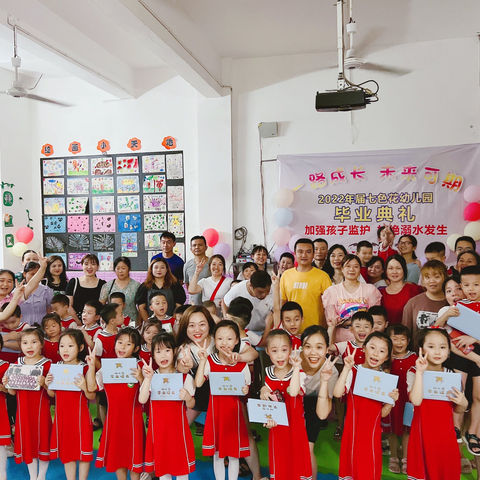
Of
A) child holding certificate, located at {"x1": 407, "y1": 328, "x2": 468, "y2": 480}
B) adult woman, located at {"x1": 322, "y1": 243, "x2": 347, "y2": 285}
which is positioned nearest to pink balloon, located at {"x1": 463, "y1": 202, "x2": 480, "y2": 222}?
adult woman, located at {"x1": 322, "y1": 243, "x2": 347, "y2": 285}

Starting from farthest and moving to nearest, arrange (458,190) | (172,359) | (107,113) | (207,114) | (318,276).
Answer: (107,113)
(207,114)
(458,190)
(318,276)
(172,359)

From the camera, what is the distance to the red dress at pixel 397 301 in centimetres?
309

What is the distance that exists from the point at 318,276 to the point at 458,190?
105 inches

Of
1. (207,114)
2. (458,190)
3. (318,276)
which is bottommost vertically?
(318,276)

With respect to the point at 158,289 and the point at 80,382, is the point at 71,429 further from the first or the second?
the point at 158,289

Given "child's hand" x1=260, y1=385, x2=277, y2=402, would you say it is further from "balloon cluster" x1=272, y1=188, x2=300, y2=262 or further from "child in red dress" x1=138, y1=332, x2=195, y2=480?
"balloon cluster" x1=272, y1=188, x2=300, y2=262

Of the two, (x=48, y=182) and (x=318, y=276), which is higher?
(x=48, y=182)

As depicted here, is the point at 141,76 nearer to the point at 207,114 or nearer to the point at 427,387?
the point at 207,114

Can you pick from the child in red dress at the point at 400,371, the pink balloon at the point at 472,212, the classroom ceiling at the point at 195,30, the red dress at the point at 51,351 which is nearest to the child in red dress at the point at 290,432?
the child in red dress at the point at 400,371

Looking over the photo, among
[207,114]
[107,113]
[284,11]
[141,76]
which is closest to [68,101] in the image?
[107,113]

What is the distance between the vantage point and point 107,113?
6051mm

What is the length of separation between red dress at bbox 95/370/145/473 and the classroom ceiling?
8.48 ft

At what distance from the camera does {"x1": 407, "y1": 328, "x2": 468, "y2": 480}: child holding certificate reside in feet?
7.09

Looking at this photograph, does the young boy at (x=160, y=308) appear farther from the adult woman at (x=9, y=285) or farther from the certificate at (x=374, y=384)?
the certificate at (x=374, y=384)
